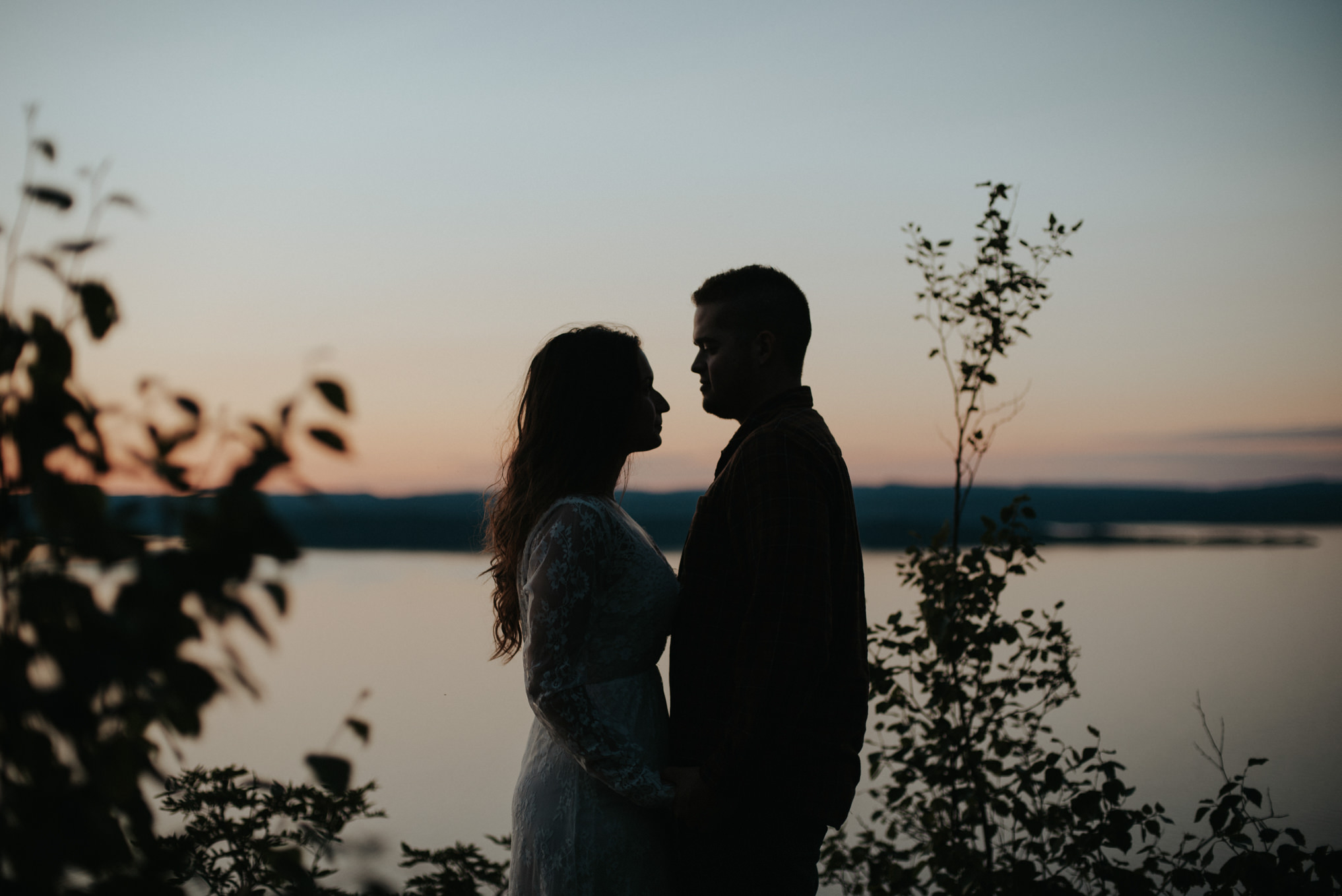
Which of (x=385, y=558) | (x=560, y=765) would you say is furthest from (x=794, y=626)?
(x=385, y=558)

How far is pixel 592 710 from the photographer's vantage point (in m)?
1.77

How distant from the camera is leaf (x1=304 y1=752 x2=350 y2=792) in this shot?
792 millimetres

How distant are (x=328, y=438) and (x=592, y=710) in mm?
1161

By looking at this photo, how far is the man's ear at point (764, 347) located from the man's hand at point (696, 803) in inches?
36.2

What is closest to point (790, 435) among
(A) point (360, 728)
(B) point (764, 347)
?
(B) point (764, 347)

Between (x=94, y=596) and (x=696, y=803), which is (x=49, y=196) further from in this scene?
(x=696, y=803)

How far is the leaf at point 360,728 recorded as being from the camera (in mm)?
894

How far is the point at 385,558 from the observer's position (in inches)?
1064

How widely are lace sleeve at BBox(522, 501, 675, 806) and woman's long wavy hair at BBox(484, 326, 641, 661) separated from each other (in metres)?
0.13

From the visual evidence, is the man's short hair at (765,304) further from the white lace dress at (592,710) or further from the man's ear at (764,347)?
the white lace dress at (592,710)

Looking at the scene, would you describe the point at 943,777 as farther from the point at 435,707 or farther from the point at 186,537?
the point at 435,707

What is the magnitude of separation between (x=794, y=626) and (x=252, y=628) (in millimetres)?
1191

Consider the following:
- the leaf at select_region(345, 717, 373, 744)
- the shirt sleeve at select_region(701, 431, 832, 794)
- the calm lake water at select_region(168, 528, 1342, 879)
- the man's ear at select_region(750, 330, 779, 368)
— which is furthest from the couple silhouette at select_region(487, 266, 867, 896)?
the leaf at select_region(345, 717, 373, 744)

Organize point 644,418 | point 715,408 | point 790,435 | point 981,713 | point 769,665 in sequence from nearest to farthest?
point 769,665
point 790,435
point 644,418
point 715,408
point 981,713
